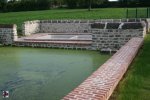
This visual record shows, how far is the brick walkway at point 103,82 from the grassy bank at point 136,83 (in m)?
0.15

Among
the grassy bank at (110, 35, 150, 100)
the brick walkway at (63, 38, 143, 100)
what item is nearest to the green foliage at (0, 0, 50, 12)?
the grassy bank at (110, 35, 150, 100)

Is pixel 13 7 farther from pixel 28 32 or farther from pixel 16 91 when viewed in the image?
pixel 16 91

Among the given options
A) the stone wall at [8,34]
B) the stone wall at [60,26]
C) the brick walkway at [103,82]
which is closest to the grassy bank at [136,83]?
the brick walkway at [103,82]

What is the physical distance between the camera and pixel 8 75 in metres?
9.97

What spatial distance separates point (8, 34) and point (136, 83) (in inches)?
448

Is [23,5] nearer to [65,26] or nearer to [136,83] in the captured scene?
[65,26]

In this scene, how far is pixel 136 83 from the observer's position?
22.5 feet

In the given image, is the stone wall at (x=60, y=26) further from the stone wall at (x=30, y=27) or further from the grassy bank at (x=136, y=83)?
the grassy bank at (x=136, y=83)

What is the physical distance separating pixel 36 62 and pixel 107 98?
6.65 m

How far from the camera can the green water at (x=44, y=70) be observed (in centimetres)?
807

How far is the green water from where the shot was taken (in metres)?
8.07

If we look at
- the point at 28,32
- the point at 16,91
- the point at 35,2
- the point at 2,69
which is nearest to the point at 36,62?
the point at 2,69

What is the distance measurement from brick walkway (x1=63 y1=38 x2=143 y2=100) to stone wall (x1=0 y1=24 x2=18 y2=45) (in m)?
9.32

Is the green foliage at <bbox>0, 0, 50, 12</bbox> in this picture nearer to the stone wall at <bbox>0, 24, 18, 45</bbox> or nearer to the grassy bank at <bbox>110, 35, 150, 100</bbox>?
the stone wall at <bbox>0, 24, 18, 45</bbox>
